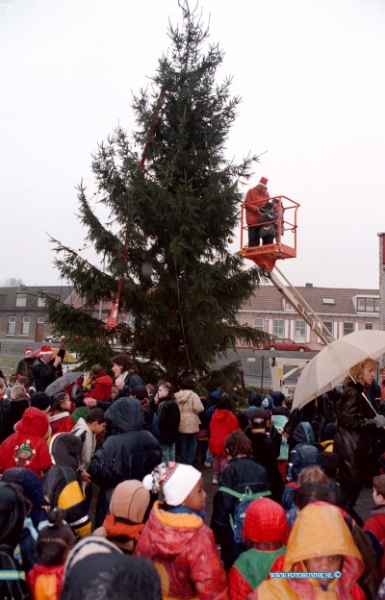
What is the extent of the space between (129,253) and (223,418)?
4864mm

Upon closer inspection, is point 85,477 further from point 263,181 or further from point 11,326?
point 11,326

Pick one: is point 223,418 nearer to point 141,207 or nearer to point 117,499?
point 117,499

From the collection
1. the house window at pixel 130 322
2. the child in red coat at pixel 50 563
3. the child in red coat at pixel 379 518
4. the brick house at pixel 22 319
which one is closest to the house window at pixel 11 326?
the brick house at pixel 22 319

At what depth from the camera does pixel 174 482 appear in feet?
8.39

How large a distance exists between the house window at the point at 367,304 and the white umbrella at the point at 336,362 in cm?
4494

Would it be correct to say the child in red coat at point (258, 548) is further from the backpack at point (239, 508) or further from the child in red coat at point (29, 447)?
the child in red coat at point (29, 447)

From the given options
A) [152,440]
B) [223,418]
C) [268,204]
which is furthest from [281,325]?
[152,440]

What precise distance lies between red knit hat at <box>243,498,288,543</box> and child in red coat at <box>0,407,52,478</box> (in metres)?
2.52

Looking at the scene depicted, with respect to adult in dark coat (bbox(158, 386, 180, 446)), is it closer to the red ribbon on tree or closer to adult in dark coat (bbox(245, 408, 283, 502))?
adult in dark coat (bbox(245, 408, 283, 502))

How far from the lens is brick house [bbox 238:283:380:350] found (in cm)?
4703

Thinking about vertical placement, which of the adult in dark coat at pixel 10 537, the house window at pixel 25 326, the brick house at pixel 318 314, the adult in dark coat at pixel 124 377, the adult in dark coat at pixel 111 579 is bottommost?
the adult in dark coat at pixel 10 537

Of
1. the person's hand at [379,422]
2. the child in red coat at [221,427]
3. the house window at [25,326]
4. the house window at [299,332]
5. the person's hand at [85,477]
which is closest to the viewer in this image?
the person's hand at [85,477]

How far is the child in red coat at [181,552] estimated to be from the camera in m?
2.30

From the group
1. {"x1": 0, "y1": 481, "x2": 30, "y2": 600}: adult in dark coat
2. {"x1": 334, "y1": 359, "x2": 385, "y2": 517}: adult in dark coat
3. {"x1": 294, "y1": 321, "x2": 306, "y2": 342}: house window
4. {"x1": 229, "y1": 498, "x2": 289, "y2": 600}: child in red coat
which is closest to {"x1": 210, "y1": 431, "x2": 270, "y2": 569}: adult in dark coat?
{"x1": 229, "y1": 498, "x2": 289, "y2": 600}: child in red coat
